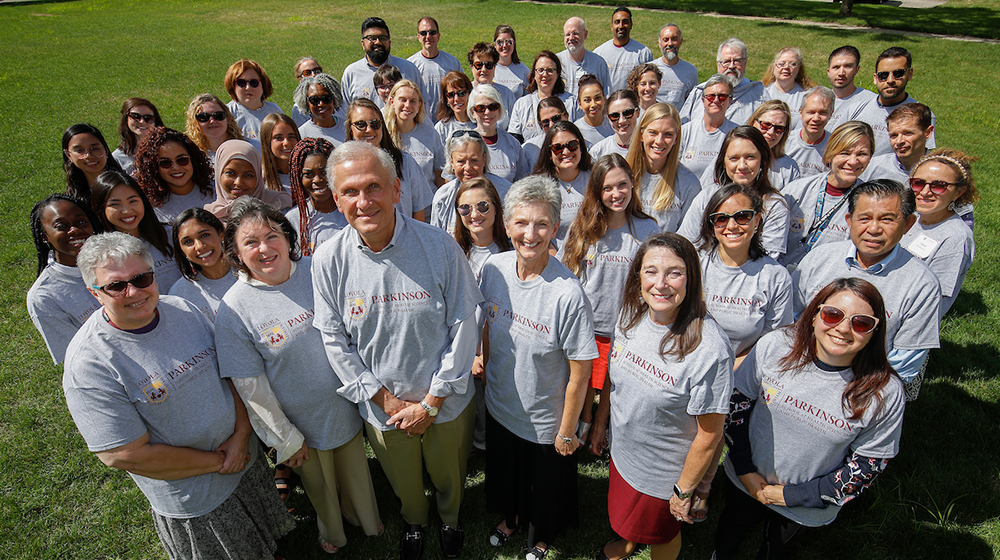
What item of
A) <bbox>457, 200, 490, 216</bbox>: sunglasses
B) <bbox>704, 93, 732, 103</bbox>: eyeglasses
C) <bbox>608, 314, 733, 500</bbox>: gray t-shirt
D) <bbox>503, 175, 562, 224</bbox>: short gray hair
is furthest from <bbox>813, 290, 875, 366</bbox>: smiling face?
<bbox>704, 93, 732, 103</bbox>: eyeglasses

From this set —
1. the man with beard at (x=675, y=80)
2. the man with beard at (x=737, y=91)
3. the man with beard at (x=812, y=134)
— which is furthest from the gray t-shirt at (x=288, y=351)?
the man with beard at (x=675, y=80)

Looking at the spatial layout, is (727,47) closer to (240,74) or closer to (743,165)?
(743,165)

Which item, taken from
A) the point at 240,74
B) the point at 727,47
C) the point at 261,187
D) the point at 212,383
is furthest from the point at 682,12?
the point at 212,383

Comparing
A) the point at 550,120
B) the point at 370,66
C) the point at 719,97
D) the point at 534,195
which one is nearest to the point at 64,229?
the point at 534,195

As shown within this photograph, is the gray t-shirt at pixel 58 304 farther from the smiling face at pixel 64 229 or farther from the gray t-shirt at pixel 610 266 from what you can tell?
the gray t-shirt at pixel 610 266

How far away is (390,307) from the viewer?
3.18 metres

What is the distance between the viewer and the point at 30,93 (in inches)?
649

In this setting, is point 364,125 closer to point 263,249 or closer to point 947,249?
point 263,249

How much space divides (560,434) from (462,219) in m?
1.77

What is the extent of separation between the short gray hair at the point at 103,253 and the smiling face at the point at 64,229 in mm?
1225

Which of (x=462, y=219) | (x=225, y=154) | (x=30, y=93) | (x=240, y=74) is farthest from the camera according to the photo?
(x=30, y=93)

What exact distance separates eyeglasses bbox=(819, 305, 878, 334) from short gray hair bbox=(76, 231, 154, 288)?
147 inches

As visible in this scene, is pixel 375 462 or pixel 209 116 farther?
pixel 209 116

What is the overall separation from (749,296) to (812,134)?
3105 millimetres
